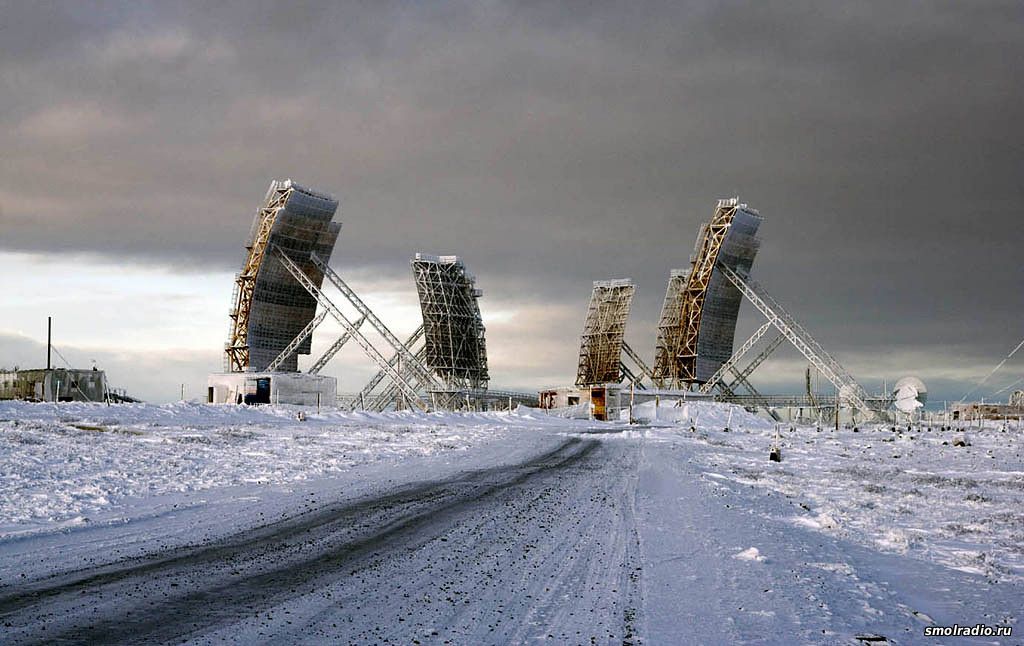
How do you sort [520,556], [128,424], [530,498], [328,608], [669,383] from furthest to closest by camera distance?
[669,383]
[128,424]
[530,498]
[520,556]
[328,608]

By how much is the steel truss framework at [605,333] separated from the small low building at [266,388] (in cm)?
2410

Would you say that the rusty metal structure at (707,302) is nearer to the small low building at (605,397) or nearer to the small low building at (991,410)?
the small low building at (605,397)

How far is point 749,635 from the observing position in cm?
686

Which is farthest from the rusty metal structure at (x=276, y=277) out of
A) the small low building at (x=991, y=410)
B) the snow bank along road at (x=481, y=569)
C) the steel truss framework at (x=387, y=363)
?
the small low building at (x=991, y=410)

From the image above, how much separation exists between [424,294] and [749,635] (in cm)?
5577

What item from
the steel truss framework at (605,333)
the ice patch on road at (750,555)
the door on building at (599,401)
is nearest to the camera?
the ice patch on road at (750,555)

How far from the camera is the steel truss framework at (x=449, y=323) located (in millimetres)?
61781

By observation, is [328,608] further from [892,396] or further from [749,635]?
[892,396]

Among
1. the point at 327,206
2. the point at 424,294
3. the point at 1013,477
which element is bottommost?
the point at 1013,477

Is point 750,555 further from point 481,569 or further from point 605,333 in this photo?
point 605,333

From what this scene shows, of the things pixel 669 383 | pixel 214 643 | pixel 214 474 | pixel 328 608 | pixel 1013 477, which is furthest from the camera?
pixel 669 383

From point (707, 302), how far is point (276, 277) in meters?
31.7

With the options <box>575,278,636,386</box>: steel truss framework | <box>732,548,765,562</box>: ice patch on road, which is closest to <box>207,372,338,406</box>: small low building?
<box>575,278,636,386</box>: steel truss framework

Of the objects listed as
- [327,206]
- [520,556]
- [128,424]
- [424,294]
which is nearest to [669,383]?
[424,294]
